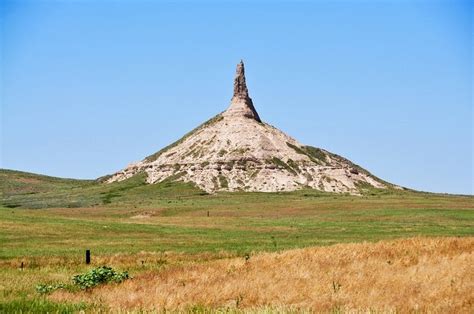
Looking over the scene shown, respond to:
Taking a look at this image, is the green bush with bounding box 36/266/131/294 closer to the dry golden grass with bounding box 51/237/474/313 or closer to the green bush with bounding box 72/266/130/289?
the green bush with bounding box 72/266/130/289

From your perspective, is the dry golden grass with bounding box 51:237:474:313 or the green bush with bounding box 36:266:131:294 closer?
the dry golden grass with bounding box 51:237:474:313

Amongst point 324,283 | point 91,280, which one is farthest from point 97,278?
point 324,283

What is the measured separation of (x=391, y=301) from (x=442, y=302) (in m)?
1.51

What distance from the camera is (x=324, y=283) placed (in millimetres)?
23062

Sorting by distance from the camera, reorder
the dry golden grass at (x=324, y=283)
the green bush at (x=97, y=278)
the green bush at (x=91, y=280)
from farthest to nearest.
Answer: the green bush at (x=97, y=278) → the green bush at (x=91, y=280) → the dry golden grass at (x=324, y=283)

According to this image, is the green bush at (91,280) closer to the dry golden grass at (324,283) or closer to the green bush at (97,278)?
the green bush at (97,278)

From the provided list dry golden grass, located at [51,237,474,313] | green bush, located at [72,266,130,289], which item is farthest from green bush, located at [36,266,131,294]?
dry golden grass, located at [51,237,474,313]

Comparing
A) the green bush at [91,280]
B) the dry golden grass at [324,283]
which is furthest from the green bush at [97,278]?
the dry golden grass at [324,283]

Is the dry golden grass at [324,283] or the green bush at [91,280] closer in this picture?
the dry golden grass at [324,283]

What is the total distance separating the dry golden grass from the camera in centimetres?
1941

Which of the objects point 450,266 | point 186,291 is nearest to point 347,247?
A: point 450,266

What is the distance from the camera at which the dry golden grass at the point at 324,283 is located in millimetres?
19406

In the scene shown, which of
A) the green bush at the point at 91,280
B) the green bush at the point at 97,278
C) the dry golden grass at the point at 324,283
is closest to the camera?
the dry golden grass at the point at 324,283

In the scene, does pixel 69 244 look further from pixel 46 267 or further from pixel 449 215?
pixel 449 215
